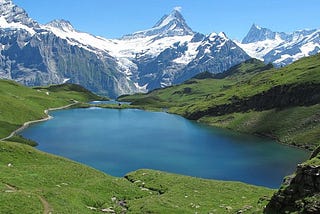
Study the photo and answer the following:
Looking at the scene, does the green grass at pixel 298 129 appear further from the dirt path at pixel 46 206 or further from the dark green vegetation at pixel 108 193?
the dirt path at pixel 46 206

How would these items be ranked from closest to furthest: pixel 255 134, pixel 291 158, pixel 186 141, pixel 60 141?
pixel 291 158, pixel 60 141, pixel 186 141, pixel 255 134

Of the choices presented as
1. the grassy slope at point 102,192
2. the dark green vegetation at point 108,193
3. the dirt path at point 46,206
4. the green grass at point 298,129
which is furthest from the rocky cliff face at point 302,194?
the green grass at point 298,129

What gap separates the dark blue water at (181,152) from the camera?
113 meters

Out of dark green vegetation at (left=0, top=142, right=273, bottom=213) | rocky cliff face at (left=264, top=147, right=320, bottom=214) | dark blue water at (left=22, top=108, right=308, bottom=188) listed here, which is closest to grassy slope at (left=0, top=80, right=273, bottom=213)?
dark green vegetation at (left=0, top=142, right=273, bottom=213)

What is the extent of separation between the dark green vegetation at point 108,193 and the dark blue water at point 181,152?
3801 cm

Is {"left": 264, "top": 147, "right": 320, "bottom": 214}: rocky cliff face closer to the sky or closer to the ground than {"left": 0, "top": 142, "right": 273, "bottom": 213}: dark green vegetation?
closer to the sky

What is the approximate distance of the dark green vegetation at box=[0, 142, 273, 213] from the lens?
44875 millimetres

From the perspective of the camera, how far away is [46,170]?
206 feet

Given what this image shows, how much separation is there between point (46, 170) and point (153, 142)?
106 m

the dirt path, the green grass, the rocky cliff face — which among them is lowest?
the dirt path

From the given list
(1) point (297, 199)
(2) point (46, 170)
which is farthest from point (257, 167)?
(1) point (297, 199)

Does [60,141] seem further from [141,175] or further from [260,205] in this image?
[260,205]

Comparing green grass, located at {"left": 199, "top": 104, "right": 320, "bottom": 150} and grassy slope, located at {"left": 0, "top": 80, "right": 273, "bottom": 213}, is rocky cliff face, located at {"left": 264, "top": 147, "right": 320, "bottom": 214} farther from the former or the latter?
green grass, located at {"left": 199, "top": 104, "right": 320, "bottom": 150}

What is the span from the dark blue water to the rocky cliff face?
211 feet
